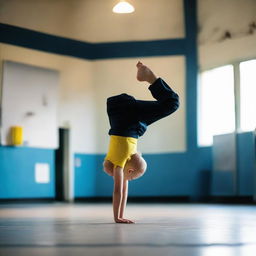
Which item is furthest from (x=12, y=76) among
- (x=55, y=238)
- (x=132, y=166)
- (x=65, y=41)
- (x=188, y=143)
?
(x=55, y=238)

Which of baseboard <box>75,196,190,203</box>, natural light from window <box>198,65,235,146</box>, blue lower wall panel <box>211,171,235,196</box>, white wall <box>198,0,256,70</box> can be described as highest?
white wall <box>198,0,256,70</box>

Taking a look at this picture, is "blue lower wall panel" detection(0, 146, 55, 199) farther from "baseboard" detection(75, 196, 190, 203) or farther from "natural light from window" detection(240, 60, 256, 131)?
"natural light from window" detection(240, 60, 256, 131)

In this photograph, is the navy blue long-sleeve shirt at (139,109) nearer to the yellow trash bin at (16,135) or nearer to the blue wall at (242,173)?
the blue wall at (242,173)

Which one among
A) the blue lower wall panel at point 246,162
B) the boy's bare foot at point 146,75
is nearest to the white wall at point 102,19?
the blue lower wall panel at point 246,162

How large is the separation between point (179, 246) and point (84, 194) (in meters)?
9.62

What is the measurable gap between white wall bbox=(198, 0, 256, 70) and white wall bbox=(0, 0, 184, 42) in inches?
24.1

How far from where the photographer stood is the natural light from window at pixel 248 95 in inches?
403

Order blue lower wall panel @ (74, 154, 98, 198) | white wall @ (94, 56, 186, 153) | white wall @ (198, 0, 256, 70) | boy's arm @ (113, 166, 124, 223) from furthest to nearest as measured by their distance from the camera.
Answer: blue lower wall panel @ (74, 154, 98, 198)
white wall @ (94, 56, 186, 153)
white wall @ (198, 0, 256, 70)
boy's arm @ (113, 166, 124, 223)

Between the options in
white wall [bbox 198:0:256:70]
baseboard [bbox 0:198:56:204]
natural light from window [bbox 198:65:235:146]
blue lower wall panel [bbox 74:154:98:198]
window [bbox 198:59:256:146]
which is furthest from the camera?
blue lower wall panel [bbox 74:154:98:198]

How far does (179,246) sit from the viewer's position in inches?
89.8

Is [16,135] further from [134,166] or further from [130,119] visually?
[130,119]

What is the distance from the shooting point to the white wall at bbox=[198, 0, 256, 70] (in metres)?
10.2

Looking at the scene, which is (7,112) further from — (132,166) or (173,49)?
(132,166)

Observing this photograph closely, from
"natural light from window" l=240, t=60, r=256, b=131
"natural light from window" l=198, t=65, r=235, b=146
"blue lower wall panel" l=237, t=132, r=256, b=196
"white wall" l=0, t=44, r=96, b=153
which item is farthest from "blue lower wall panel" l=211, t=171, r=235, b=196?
"white wall" l=0, t=44, r=96, b=153
